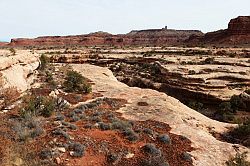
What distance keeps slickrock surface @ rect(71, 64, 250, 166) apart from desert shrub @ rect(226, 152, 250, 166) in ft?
0.86

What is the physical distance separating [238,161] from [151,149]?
3.29 m

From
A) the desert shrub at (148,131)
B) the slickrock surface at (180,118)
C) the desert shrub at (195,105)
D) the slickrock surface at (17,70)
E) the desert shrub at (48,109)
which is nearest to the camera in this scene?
the slickrock surface at (180,118)

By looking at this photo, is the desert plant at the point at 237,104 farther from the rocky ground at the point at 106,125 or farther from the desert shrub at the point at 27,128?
the desert shrub at the point at 27,128

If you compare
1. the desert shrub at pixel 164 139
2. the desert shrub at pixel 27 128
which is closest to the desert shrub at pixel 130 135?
the desert shrub at pixel 164 139

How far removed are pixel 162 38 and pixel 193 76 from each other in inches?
3538

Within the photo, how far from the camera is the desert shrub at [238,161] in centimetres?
1291

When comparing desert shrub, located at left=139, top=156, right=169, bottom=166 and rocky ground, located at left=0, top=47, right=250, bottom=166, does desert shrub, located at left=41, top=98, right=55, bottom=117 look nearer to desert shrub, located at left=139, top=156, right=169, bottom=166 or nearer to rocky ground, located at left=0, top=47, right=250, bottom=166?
rocky ground, located at left=0, top=47, right=250, bottom=166

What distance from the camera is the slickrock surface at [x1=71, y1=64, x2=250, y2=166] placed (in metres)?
13.9

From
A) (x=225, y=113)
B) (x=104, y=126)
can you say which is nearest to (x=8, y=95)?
(x=104, y=126)

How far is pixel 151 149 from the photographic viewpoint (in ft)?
43.5

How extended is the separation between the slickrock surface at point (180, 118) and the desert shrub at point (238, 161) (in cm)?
26

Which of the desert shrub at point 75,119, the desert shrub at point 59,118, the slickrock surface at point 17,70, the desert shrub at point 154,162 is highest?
the slickrock surface at point 17,70

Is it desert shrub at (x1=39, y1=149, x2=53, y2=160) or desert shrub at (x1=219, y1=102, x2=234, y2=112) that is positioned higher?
desert shrub at (x1=39, y1=149, x2=53, y2=160)

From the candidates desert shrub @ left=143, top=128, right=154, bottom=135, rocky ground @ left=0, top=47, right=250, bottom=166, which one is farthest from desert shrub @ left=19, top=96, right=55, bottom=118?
desert shrub @ left=143, top=128, right=154, bottom=135
